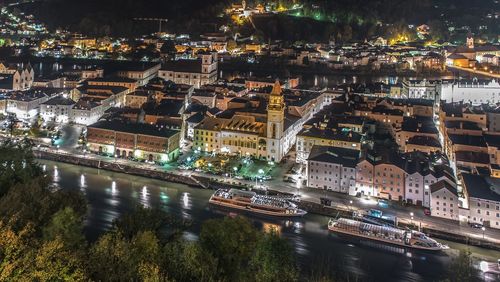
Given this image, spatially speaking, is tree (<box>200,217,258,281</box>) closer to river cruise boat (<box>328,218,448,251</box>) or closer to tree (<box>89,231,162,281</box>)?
tree (<box>89,231,162,281</box>)

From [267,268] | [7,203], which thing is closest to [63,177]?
[7,203]

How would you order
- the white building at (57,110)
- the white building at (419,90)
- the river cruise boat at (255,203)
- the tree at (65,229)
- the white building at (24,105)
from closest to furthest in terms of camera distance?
the tree at (65,229), the river cruise boat at (255,203), the white building at (57,110), the white building at (24,105), the white building at (419,90)

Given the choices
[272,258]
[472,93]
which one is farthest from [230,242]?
[472,93]

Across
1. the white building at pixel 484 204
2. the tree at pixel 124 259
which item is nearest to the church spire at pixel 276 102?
the white building at pixel 484 204

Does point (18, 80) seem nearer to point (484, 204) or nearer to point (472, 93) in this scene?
point (484, 204)

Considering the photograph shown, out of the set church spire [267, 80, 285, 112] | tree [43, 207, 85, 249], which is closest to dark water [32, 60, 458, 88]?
church spire [267, 80, 285, 112]

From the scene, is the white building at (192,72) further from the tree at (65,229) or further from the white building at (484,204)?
the tree at (65,229)

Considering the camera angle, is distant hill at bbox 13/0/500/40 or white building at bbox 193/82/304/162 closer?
white building at bbox 193/82/304/162
